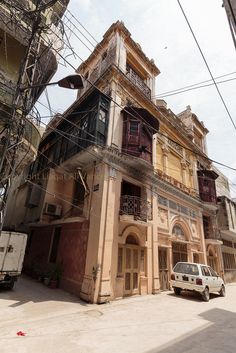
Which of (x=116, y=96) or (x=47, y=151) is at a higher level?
(x=116, y=96)

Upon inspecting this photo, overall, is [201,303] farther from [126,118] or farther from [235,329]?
[126,118]

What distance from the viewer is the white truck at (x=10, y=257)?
9.88 m

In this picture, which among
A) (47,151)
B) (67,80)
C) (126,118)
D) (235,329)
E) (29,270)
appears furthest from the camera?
(47,151)

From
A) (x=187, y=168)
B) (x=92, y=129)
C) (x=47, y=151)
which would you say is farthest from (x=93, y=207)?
(x=187, y=168)

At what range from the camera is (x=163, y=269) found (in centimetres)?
1366

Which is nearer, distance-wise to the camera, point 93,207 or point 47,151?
point 93,207

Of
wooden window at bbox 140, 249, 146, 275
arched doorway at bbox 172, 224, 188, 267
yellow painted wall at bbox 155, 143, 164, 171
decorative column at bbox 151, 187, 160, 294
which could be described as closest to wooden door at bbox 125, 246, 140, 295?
wooden window at bbox 140, 249, 146, 275

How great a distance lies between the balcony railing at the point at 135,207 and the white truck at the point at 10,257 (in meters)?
5.34

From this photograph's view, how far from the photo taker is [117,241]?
431 inches

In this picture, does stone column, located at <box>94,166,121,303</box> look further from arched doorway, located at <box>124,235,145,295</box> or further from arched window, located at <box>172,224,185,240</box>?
arched window, located at <box>172,224,185,240</box>

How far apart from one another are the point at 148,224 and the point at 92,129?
6.21 meters

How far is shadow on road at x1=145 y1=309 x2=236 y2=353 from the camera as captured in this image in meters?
4.93

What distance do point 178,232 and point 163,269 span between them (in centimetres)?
321

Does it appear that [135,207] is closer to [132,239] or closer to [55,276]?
[132,239]
